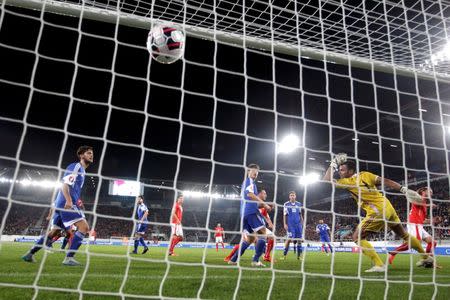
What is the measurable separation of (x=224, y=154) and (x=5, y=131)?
18069 mm

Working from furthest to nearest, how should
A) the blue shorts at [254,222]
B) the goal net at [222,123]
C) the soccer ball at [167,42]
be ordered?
the blue shorts at [254,222]
the soccer ball at [167,42]
the goal net at [222,123]

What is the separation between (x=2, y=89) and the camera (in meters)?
22.2

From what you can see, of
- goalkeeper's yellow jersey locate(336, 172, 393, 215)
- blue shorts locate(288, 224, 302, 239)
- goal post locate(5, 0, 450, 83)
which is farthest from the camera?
blue shorts locate(288, 224, 302, 239)

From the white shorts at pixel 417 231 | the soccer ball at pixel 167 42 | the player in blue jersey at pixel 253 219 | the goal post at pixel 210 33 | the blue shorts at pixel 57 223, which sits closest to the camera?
the goal post at pixel 210 33

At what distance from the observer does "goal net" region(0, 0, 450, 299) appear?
3.73 metres

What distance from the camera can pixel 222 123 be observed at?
21.2 metres

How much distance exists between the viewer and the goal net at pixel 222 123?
3.73m

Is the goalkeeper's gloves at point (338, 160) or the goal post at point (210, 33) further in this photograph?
the goalkeeper's gloves at point (338, 160)

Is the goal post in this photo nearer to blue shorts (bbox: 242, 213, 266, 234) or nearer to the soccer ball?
the soccer ball

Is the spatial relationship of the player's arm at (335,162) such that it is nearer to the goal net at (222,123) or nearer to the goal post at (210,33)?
the goal net at (222,123)

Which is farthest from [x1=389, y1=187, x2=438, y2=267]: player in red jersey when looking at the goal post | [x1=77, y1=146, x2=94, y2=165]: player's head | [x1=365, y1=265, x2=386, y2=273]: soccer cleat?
[x1=77, y1=146, x2=94, y2=165]: player's head

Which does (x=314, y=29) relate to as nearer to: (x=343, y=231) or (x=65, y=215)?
(x=65, y=215)

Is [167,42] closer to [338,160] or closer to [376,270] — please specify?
[338,160]

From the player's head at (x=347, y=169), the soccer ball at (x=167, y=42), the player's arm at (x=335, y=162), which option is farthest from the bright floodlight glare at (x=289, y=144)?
the soccer ball at (x=167, y=42)
